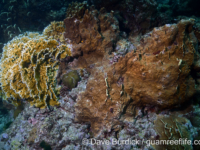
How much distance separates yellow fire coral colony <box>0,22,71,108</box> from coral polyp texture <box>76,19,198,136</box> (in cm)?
174

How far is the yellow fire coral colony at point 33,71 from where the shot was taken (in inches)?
146

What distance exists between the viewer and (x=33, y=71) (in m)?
3.80

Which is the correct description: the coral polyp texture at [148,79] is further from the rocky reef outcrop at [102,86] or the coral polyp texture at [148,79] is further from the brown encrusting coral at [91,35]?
the brown encrusting coral at [91,35]

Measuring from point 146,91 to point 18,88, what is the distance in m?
4.12

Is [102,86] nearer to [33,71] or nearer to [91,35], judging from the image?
[91,35]

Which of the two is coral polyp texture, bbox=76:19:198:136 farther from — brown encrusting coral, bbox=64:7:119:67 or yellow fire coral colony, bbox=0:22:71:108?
yellow fire coral colony, bbox=0:22:71:108

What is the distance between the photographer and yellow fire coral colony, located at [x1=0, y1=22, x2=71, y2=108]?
3721mm

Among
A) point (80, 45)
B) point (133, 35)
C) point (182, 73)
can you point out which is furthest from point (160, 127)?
point (133, 35)

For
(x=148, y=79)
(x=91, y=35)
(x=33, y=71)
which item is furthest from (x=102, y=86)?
(x=33, y=71)

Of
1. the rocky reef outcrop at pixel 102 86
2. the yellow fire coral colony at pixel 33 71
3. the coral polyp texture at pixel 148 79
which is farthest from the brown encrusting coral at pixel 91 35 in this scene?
the coral polyp texture at pixel 148 79

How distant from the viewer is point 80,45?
421 cm

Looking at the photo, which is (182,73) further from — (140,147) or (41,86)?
(41,86)

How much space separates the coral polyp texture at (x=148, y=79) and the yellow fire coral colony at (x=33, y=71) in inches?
68.4

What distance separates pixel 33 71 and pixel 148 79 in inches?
143
